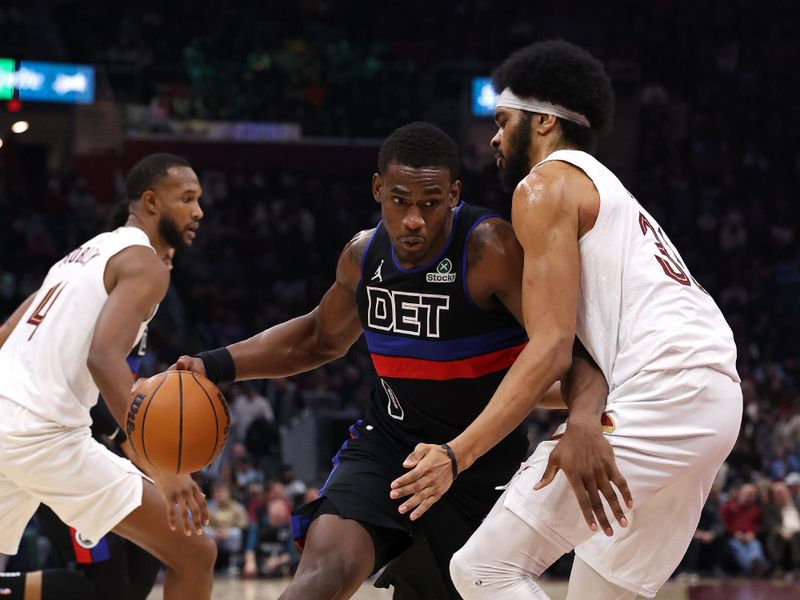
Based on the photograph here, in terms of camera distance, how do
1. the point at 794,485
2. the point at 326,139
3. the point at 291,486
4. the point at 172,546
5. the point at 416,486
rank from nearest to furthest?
the point at 416,486, the point at 172,546, the point at 291,486, the point at 794,485, the point at 326,139

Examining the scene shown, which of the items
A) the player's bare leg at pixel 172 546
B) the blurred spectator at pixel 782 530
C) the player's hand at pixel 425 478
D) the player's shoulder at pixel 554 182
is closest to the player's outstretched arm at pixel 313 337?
the player's bare leg at pixel 172 546

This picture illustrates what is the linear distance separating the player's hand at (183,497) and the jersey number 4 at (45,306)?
0.97 m

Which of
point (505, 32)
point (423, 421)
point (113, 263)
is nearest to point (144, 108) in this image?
point (505, 32)

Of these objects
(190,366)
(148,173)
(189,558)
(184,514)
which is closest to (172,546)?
(189,558)

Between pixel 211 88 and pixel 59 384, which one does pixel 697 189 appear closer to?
pixel 211 88

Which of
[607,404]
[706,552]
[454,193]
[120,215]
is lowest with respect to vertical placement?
[706,552]

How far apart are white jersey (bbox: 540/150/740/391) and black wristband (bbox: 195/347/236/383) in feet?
4.51

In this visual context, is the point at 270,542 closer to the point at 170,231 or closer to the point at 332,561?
the point at 170,231

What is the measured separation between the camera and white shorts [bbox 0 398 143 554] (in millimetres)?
4434

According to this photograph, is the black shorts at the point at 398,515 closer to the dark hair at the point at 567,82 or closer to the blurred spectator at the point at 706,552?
the dark hair at the point at 567,82

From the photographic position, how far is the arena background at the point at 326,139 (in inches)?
585

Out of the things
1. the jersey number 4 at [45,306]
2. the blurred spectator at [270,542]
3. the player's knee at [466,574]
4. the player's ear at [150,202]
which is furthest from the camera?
the blurred spectator at [270,542]

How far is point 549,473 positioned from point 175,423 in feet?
4.15

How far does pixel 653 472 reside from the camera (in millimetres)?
3146
